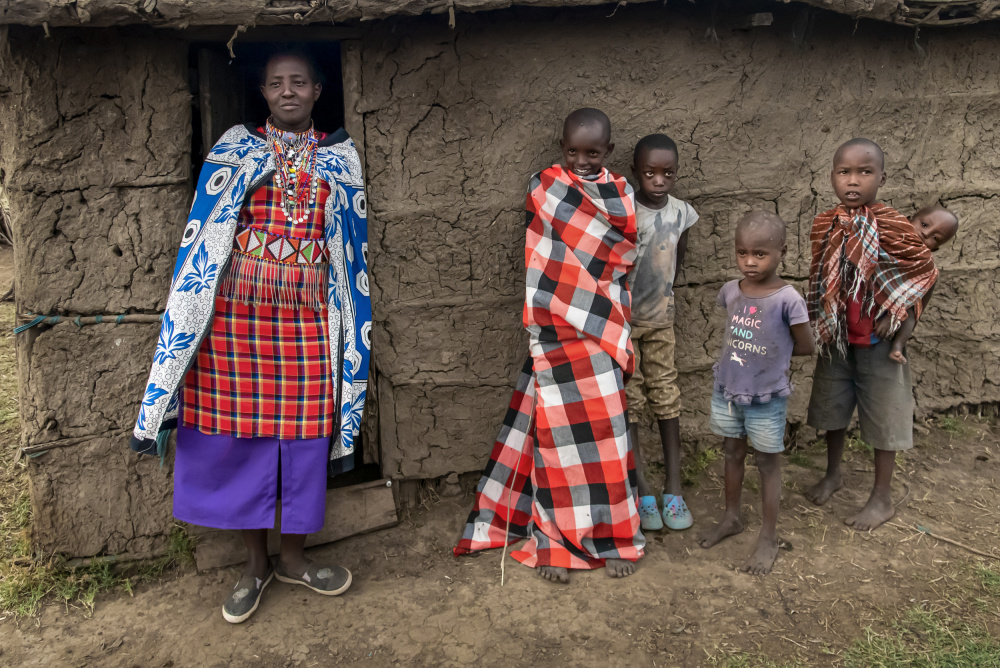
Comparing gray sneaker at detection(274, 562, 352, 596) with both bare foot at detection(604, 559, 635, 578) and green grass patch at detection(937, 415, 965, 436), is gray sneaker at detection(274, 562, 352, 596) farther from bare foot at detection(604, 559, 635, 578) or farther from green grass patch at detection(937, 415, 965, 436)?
green grass patch at detection(937, 415, 965, 436)

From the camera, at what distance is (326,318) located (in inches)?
104

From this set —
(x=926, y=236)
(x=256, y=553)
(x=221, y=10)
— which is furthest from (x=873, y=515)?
(x=221, y=10)

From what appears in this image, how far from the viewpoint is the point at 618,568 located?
279 cm

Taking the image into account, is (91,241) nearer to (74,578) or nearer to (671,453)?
(74,578)

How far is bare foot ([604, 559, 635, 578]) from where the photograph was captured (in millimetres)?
2783

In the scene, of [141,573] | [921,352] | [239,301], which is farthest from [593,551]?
[921,352]

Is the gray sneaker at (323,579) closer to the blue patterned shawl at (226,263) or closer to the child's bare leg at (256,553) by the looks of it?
the child's bare leg at (256,553)

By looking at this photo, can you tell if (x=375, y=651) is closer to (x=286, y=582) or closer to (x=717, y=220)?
(x=286, y=582)

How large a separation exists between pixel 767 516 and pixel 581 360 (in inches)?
37.3

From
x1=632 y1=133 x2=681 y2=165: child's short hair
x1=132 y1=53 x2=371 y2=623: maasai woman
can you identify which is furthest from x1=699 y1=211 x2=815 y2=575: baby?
x1=132 y1=53 x2=371 y2=623: maasai woman

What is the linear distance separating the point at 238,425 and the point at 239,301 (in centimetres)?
45

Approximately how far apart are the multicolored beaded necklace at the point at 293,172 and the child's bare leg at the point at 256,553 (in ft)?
3.93

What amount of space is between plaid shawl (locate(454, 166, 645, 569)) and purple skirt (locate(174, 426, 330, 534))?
35.0 inches

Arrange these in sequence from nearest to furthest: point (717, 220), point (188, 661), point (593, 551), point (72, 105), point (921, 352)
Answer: point (188, 661) → point (72, 105) → point (593, 551) → point (717, 220) → point (921, 352)
